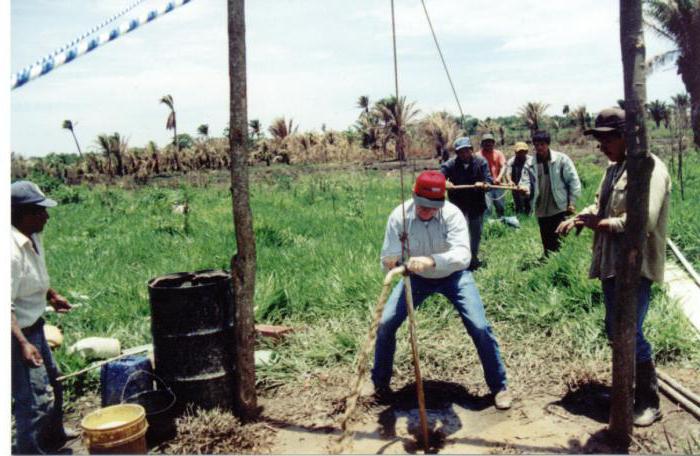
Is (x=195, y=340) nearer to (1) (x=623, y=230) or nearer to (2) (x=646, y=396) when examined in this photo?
(1) (x=623, y=230)

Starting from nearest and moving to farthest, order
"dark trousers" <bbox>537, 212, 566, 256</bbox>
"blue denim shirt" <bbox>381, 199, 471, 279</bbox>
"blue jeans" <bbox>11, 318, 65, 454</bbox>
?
1. "blue jeans" <bbox>11, 318, 65, 454</bbox>
2. "blue denim shirt" <bbox>381, 199, 471, 279</bbox>
3. "dark trousers" <bbox>537, 212, 566, 256</bbox>

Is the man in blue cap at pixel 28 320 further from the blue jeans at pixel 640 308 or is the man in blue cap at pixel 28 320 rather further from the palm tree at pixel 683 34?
the palm tree at pixel 683 34

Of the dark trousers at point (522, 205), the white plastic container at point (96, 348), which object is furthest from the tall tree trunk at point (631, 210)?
the dark trousers at point (522, 205)

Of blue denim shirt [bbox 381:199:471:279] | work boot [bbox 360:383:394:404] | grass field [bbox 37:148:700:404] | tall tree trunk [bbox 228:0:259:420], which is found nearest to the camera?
tall tree trunk [bbox 228:0:259:420]

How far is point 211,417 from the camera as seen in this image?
12.3ft

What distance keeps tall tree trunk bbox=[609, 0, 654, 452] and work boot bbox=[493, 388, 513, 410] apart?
32.0 inches

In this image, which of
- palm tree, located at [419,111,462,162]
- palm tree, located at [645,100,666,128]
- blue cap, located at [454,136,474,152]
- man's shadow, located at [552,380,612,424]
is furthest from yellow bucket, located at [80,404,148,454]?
palm tree, located at [645,100,666,128]

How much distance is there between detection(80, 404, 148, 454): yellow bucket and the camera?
3.18 metres

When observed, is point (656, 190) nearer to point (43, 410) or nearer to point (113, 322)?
point (43, 410)

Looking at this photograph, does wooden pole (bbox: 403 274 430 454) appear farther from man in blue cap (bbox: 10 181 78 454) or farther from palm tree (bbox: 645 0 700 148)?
palm tree (bbox: 645 0 700 148)

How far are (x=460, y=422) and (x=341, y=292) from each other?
2373 millimetres

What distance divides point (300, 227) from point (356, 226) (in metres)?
1.06

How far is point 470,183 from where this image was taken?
22.4 feet
